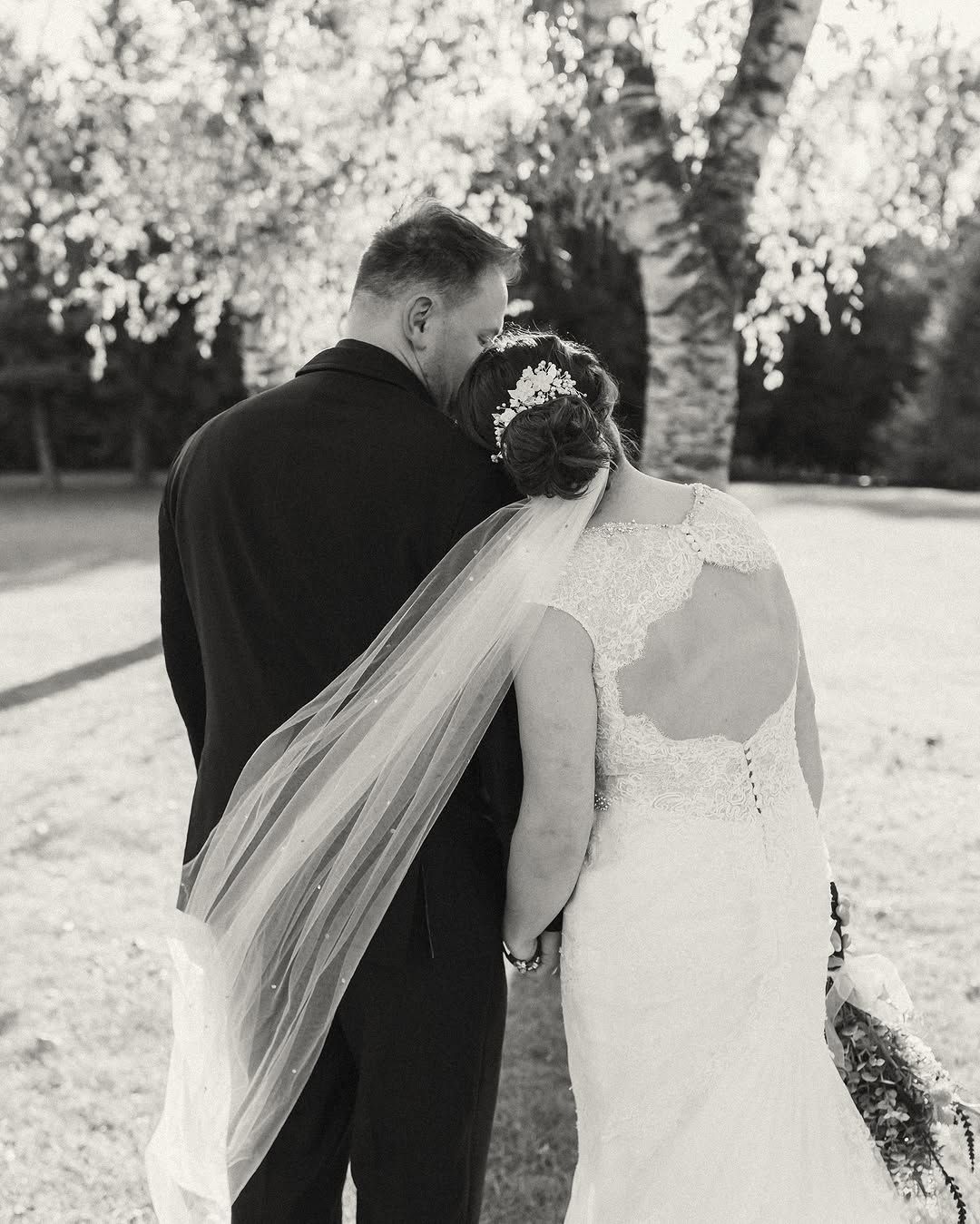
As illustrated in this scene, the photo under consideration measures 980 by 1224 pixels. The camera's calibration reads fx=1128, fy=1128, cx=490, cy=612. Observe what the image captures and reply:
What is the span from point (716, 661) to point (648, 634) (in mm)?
164

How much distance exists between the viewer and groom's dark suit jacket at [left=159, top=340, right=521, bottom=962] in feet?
7.24

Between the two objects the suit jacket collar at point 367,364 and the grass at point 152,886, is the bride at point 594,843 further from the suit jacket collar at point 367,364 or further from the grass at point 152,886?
the grass at point 152,886

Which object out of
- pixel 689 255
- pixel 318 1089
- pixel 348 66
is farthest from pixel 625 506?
pixel 348 66

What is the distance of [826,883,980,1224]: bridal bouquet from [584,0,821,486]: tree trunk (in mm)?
2699

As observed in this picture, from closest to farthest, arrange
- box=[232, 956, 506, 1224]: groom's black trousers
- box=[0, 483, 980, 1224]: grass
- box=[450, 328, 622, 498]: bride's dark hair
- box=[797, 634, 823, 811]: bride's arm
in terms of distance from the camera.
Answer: box=[450, 328, 622, 498]: bride's dark hair < box=[232, 956, 506, 1224]: groom's black trousers < box=[797, 634, 823, 811]: bride's arm < box=[0, 483, 980, 1224]: grass

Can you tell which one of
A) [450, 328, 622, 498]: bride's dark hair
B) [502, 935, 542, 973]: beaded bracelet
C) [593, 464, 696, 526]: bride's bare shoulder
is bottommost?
[502, 935, 542, 973]: beaded bracelet

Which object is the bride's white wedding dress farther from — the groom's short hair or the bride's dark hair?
the groom's short hair

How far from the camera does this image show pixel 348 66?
258 inches

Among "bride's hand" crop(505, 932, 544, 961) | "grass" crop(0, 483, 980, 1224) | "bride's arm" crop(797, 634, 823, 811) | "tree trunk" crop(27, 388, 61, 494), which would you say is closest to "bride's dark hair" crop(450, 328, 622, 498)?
"bride's arm" crop(797, 634, 823, 811)

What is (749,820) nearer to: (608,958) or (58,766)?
(608,958)

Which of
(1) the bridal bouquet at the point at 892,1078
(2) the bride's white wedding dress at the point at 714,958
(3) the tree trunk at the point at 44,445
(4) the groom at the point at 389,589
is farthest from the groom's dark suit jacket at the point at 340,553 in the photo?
(3) the tree trunk at the point at 44,445

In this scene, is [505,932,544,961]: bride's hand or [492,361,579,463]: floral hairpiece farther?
[505,932,544,961]: bride's hand

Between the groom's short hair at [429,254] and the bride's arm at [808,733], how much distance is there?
3.76 feet

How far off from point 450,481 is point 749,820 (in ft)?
3.22
